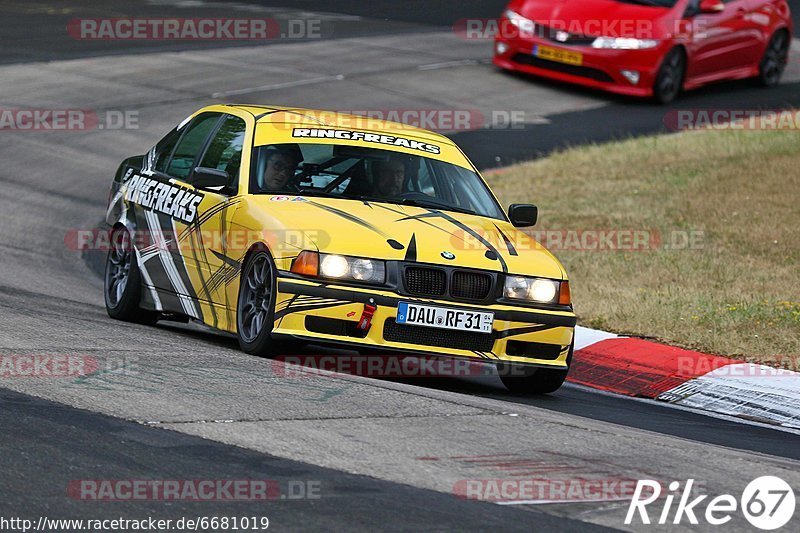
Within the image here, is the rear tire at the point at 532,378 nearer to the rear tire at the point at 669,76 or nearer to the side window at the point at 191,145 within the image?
the side window at the point at 191,145

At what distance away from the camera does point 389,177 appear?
9.68 m

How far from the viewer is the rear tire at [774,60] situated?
75.9 ft

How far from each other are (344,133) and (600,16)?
11593 millimetres

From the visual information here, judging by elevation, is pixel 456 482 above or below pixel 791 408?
above

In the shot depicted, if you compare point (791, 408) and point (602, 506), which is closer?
point (602, 506)

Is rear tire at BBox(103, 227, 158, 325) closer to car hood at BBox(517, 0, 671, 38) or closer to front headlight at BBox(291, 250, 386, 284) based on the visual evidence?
front headlight at BBox(291, 250, 386, 284)

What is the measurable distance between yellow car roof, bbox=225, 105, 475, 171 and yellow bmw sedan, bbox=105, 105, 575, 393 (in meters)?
0.01

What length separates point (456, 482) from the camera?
6.09m

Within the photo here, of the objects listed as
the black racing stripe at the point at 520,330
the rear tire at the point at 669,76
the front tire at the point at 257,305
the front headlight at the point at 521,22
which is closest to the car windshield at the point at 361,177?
the front tire at the point at 257,305

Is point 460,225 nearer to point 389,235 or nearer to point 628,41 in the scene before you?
point 389,235

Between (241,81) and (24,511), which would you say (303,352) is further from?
(241,81)

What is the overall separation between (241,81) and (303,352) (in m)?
11.9

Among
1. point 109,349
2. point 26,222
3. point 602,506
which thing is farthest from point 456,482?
point 26,222

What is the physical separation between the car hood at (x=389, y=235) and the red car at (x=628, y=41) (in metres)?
11.9
